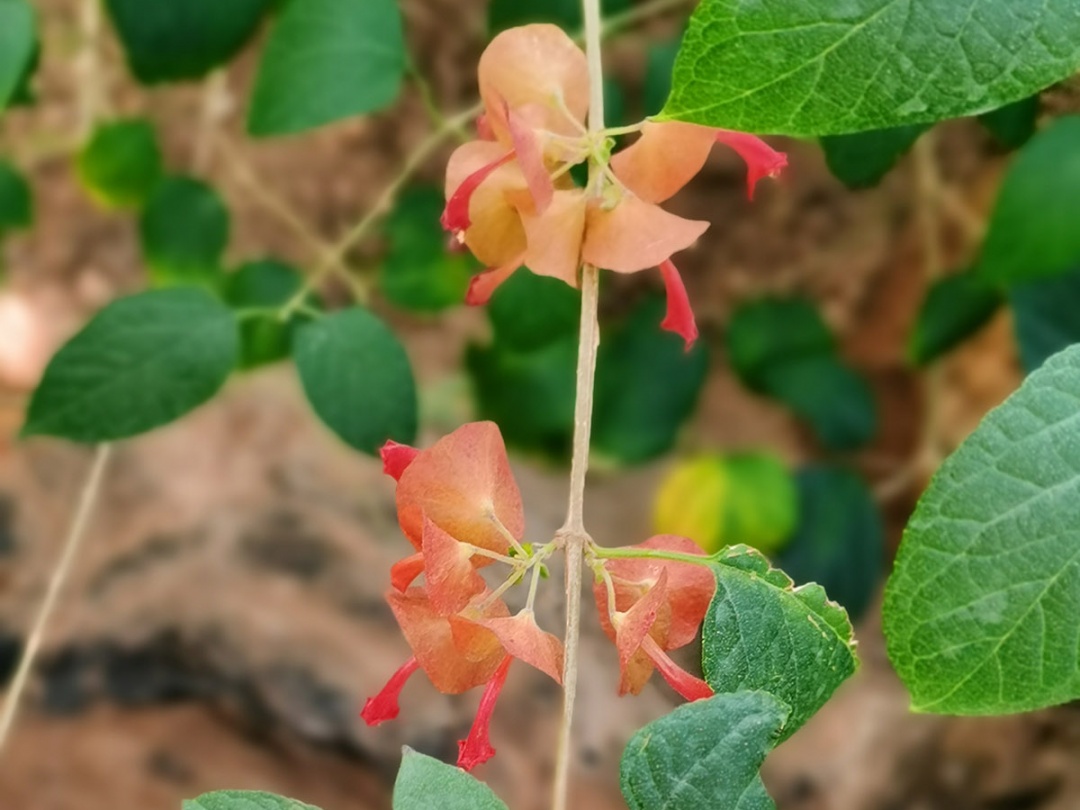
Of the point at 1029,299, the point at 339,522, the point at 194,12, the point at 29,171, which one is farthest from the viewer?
the point at 29,171

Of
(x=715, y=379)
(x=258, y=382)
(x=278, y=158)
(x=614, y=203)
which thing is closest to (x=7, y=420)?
(x=258, y=382)

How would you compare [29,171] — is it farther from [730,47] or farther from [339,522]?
[730,47]

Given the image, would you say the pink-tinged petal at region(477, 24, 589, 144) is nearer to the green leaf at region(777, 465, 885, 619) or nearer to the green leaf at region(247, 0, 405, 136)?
the green leaf at region(247, 0, 405, 136)

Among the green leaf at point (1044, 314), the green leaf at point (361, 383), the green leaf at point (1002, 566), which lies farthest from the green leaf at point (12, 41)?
the green leaf at point (1044, 314)

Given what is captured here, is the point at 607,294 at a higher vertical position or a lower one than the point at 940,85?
lower

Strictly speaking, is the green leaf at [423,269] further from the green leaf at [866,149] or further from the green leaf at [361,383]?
the green leaf at [866,149]

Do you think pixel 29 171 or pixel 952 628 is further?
pixel 29 171

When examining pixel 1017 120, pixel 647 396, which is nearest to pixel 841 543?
pixel 647 396

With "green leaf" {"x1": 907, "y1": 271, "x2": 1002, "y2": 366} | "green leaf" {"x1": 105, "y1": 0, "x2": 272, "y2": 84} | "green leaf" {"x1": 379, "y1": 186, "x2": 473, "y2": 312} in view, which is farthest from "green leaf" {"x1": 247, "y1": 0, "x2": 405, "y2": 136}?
"green leaf" {"x1": 907, "y1": 271, "x2": 1002, "y2": 366}
